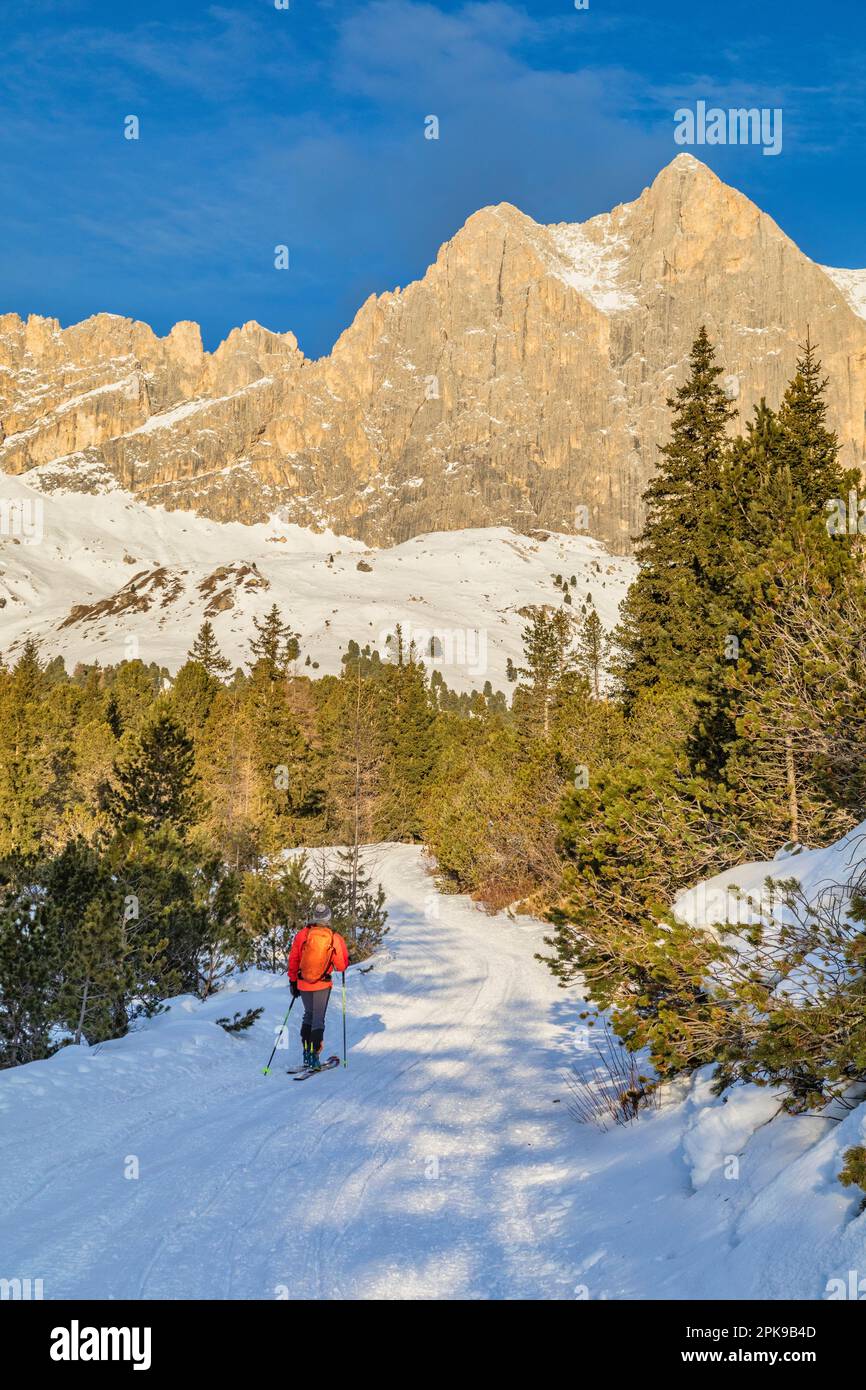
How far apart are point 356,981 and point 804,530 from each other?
1068 centimetres

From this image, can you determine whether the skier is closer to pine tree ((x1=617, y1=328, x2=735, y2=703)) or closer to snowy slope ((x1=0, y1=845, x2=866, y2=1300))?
snowy slope ((x1=0, y1=845, x2=866, y2=1300))

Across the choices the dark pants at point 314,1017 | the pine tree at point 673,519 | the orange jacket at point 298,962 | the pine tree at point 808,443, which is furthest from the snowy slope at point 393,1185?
the pine tree at point 673,519

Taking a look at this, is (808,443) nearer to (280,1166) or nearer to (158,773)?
(158,773)

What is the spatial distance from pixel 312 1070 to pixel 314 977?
999mm

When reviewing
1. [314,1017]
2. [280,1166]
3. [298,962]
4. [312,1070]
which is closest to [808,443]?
[298,962]

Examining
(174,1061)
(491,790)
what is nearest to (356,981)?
(174,1061)

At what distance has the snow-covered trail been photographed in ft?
15.6

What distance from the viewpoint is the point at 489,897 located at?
26344 mm

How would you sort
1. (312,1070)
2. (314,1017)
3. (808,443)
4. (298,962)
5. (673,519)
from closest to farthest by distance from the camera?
1. (312,1070)
2. (314,1017)
3. (298,962)
4. (808,443)
5. (673,519)

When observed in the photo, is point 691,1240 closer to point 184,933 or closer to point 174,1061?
point 174,1061

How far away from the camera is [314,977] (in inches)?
382

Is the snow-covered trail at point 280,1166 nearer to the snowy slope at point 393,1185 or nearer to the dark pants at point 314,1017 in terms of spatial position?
the snowy slope at point 393,1185

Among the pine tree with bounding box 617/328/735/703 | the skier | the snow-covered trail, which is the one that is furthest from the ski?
the pine tree with bounding box 617/328/735/703
